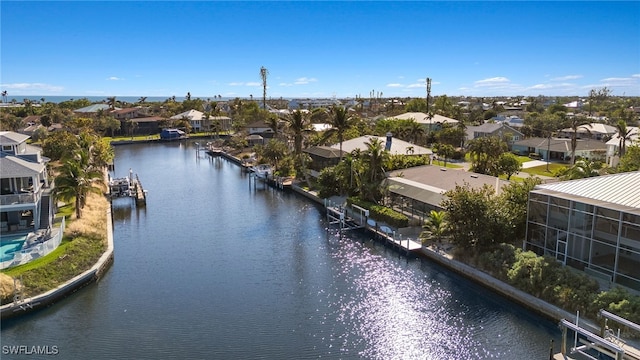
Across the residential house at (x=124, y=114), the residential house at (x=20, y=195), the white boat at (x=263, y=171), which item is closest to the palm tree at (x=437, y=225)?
the residential house at (x=20, y=195)

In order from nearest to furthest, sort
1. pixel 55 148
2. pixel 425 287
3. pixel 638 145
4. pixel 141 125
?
1. pixel 425 287
2. pixel 638 145
3. pixel 55 148
4. pixel 141 125

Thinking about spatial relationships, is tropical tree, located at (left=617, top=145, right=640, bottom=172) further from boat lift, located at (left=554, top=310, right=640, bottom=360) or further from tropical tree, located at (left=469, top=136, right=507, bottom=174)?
boat lift, located at (left=554, top=310, right=640, bottom=360)

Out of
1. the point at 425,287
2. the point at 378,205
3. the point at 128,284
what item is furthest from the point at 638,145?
the point at 128,284

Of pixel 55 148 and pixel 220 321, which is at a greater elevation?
pixel 55 148

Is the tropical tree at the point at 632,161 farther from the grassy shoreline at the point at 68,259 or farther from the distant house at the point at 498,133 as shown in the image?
the grassy shoreline at the point at 68,259

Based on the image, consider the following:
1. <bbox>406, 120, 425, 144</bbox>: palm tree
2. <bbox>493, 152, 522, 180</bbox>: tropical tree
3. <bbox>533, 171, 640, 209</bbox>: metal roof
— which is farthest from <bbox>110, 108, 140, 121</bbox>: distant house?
<bbox>533, 171, 640, 209</bbox>: metal roof

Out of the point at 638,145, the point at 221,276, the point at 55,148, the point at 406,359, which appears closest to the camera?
the point at 406,359

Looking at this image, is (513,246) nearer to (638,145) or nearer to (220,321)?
(220,321)

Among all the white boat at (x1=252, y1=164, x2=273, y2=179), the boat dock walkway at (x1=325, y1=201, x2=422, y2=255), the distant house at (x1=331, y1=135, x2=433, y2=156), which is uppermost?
the distant house at (x1=331, y1=135, x2=433, y2=156)
